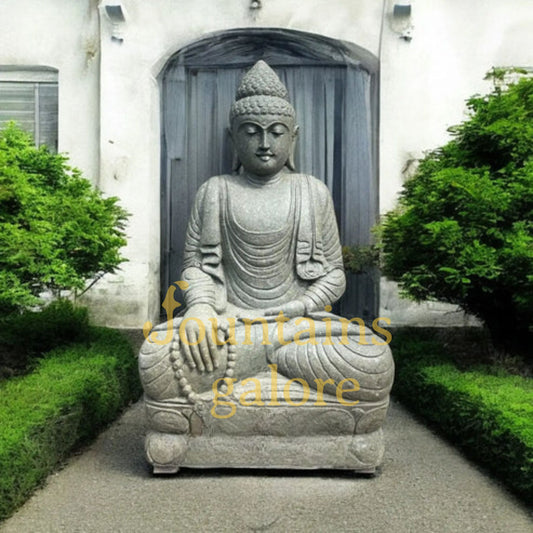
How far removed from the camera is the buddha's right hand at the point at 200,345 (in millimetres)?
4312

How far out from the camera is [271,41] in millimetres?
7551

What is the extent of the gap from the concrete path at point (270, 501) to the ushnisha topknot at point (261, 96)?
2479mm

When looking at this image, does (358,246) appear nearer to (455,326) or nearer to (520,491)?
(455,326)

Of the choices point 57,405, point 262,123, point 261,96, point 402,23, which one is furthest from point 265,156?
point 402,23

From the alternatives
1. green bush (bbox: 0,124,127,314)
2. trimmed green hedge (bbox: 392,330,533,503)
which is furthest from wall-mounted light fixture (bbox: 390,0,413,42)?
green bush (bbox: 0,124,127,314)

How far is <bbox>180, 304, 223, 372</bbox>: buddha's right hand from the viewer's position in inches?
170

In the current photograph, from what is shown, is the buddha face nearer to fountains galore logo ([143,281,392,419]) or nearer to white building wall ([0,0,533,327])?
fountains galore logo ([143,281,392,419])

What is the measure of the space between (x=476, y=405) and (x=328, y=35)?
13.9 feet

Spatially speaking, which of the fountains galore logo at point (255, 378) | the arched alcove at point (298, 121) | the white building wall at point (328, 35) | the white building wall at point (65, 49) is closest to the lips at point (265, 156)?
the fountains galore logo at point (255, 378)

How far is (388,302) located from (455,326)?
29.3 inches

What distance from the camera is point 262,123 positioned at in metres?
5.10

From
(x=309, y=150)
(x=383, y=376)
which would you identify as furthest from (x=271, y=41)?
(x=383, y=376)

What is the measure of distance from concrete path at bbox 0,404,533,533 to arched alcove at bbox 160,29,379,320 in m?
3.45

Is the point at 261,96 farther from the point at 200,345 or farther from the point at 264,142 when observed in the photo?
the point at 200,345
